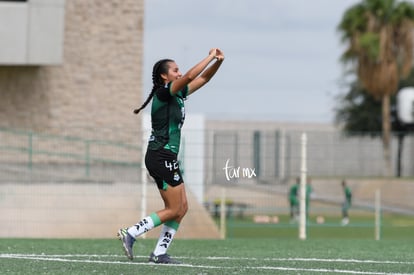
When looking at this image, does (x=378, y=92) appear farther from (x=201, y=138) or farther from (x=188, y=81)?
(x=188, y=81)

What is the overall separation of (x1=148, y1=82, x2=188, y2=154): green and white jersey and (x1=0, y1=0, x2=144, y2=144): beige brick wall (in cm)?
1969

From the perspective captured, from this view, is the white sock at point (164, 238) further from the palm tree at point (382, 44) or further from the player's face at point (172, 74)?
the palm tree at point (382, 44)

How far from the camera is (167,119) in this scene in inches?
415

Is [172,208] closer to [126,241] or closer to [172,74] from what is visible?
[126,241]

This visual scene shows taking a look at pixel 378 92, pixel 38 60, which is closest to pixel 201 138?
pixel 38 60

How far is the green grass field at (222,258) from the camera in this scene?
10.3 metres

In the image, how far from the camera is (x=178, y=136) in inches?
418

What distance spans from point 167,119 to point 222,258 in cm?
196

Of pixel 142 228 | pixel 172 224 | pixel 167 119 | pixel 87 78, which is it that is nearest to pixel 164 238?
pixel 172 224

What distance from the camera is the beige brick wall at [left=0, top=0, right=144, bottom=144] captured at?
30.2 metres

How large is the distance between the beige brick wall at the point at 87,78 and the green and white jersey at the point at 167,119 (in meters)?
19.7

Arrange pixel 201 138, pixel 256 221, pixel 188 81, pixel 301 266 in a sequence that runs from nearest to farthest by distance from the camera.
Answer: pixel 188 81 → pixel 301 266 → pixel 201 138 → pixel 256 221

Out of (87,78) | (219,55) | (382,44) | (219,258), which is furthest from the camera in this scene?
(382,44)

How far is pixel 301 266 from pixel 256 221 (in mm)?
23643
